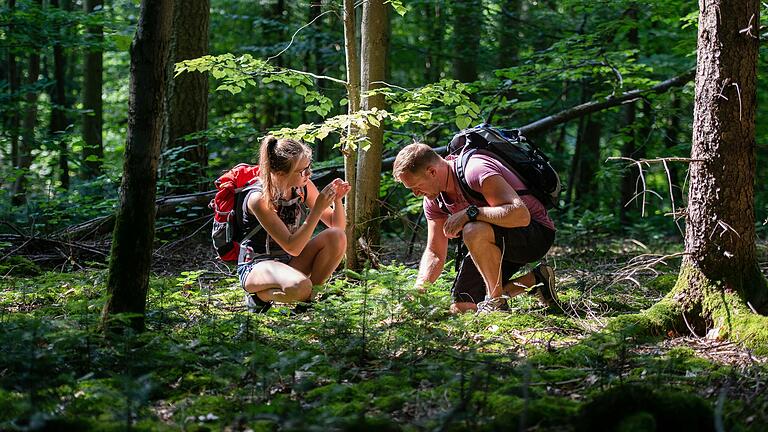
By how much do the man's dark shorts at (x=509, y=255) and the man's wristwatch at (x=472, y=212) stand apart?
19 centimetres

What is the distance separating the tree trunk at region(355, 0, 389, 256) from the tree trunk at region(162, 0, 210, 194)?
3.41m

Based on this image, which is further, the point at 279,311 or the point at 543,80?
the point at 543,80

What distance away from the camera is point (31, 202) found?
33.9ft

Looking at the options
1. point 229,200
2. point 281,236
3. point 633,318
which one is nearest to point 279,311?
point 281,236

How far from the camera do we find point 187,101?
31.7 ft

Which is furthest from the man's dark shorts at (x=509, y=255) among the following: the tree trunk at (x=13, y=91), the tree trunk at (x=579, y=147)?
the tree trunk at (x=579, y=147)

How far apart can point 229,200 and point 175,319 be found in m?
1.22

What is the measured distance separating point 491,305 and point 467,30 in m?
9.72

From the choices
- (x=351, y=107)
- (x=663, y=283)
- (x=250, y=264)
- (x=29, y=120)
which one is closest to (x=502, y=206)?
(x=351, y=107)

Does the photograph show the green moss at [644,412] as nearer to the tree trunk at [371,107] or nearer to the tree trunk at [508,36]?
the tree trunk at [371,107]

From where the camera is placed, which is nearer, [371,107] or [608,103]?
[371,107]

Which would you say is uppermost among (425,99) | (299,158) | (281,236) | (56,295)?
(425,99)

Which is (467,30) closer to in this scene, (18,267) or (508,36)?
(508,36)

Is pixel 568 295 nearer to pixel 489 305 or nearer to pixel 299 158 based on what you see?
pixel 489 305
